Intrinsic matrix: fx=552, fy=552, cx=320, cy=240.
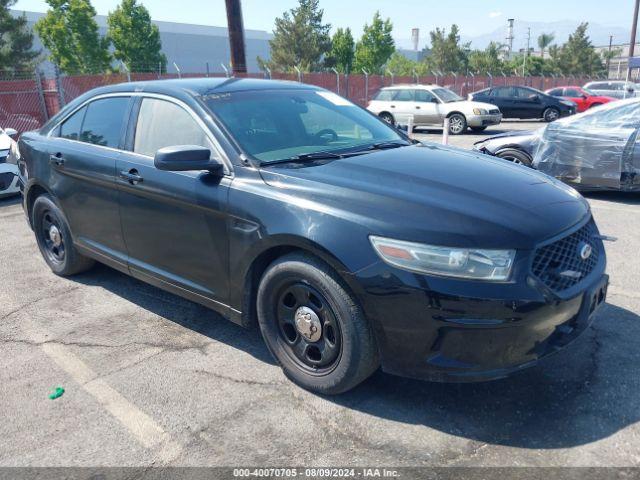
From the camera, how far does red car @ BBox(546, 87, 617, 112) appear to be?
79.0ft

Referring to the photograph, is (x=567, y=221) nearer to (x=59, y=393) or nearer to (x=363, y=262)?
(x=363, y=262)

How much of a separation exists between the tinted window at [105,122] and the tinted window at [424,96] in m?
15.8

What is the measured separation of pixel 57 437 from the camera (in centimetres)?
279

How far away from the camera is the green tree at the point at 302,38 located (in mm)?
51531

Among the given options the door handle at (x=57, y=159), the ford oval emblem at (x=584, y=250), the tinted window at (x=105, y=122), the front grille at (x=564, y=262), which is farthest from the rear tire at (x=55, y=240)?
the ford oval emblem at (x=584, y=250)

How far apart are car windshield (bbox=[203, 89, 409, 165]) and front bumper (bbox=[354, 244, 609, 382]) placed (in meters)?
1.20

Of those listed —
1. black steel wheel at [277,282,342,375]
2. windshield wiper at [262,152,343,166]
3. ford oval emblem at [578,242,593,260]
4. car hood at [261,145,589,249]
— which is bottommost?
black steel wheel at [277,282,342,375]

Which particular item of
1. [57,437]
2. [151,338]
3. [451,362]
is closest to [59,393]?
[57,437]

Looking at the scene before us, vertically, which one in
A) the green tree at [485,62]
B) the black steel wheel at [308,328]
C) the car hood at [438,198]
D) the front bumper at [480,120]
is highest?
the green tree at [485,62]

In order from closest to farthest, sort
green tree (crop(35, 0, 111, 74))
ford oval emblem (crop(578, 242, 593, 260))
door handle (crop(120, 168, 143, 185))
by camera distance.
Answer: ford oval emblem (crop(578, 242, 593, 260)) → door handle (crop(120, 168, 143, 185)) → green tree (crop(35, 0, 111, 74))

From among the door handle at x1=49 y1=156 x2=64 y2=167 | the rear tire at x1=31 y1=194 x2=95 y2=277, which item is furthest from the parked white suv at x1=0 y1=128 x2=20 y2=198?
the door handle at x1=49 y1=156 x2=64 y2=167

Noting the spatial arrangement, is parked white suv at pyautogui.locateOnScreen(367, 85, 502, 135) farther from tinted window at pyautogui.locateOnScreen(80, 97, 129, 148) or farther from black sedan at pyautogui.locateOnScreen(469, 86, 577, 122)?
tinted window at pyautogui.locateOnScreen(80, 97, 129, 148)

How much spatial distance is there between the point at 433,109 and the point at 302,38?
119 ft

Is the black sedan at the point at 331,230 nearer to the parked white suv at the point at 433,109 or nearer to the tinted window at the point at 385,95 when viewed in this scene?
the parked white suv at the point at 433,109
